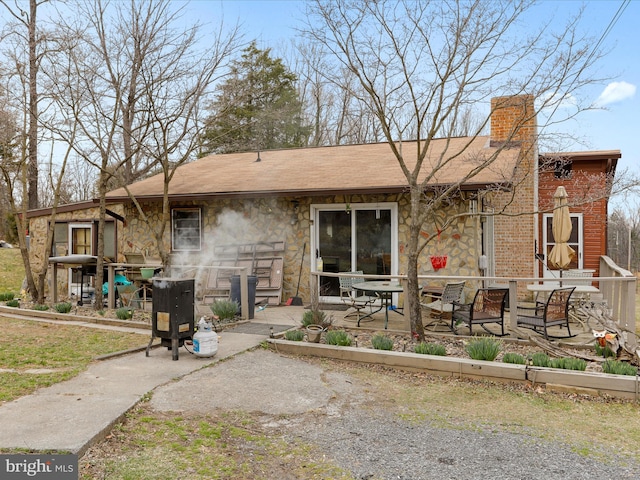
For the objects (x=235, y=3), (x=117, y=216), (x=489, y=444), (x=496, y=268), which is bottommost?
(x=489, y=444)

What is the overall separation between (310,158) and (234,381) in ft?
28.7

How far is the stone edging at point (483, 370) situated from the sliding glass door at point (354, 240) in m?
3.71

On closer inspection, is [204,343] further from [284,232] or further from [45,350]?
[284,232]

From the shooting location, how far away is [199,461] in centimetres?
339

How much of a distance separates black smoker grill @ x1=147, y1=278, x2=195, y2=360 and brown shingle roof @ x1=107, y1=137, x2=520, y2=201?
4449 millimetres

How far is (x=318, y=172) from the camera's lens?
1151 centimetres

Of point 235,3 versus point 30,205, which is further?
point 30,205

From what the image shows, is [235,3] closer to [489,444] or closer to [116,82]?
[116,82]

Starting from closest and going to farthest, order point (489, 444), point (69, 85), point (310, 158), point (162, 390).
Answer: point (489, 444), point (162, 390), point (69, 85), point (310, 158)

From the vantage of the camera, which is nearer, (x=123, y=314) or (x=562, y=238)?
(x=123, y=314)

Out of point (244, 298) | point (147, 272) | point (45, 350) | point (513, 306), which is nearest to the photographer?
point (45, 350)

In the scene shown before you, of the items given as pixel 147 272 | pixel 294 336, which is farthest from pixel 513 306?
pixel 147 272

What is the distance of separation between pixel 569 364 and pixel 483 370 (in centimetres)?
91

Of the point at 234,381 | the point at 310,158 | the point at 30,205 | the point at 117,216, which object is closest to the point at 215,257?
the point at 117,216
